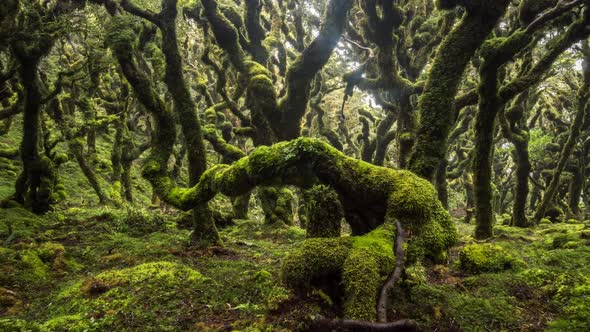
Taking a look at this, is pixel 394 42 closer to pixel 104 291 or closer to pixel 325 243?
pixel 325 243

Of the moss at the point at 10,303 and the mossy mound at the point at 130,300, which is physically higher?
the mossy mound at the point at 130,300

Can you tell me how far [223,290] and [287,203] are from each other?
9.02 meters

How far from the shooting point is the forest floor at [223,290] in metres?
5.30

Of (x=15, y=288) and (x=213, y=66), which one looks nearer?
(x=15, y=288)

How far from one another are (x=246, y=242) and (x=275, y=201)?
14.3ft

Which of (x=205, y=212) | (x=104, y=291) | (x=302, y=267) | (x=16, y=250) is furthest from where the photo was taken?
(x=205, y=212)

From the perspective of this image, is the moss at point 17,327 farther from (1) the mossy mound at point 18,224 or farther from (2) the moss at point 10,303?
(1) the mossy mound at point 18,224

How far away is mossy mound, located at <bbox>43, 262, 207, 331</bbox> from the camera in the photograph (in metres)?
5.27

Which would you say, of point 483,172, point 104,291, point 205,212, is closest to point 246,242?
point 205,212

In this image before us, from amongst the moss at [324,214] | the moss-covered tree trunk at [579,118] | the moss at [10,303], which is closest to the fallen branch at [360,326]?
the moss at [324,214]

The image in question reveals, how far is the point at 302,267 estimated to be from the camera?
206 inches

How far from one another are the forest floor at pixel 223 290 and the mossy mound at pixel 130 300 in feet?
0.06

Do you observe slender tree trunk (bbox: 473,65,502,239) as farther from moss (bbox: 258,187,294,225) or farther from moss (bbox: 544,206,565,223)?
moss (bbox: 544,206,565,223)

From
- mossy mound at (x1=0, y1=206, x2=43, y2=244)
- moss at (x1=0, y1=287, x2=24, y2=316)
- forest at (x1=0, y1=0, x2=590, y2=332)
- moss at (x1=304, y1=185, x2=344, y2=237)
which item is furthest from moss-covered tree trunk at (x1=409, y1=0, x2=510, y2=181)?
mossy mound at (x1=0, y1=206, x2=43, y2=244)
